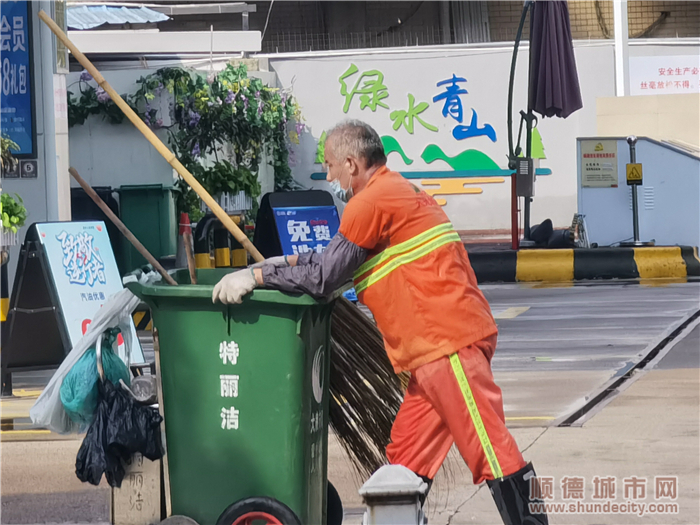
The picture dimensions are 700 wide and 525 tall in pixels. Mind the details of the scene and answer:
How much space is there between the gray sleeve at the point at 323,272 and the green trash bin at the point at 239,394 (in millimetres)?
46

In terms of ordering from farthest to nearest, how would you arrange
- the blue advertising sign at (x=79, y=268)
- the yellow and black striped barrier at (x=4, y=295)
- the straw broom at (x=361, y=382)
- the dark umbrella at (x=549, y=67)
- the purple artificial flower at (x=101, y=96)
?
the dark umbrella at (x=549, y=67), the purple artificial flower at (x=101, y=96), the yellow and black striped barrier at (x=4, y=295), the blue advertising sign at (x=79, y=268), the straw broom at (x=361, y=382)

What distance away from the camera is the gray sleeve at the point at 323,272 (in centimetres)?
381

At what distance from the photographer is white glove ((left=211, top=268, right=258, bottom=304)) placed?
3.82 meters

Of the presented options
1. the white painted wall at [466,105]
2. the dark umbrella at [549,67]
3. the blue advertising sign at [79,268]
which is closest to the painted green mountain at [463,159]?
the white painted wall at [466,105]

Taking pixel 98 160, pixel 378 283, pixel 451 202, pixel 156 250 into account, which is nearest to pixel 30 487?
pixel 378 283

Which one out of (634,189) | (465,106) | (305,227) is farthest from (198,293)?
(465,106)

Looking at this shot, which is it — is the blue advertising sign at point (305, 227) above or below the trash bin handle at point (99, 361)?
above

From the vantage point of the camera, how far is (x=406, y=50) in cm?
2019

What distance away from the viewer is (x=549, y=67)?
14.6m

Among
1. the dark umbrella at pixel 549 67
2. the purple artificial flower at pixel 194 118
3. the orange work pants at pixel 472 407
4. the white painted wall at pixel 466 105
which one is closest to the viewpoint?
the orange work pants at pixel 472 407

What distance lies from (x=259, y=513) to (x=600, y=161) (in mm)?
11387

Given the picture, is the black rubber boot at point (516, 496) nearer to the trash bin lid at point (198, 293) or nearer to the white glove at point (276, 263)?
the trash bin lid at point (198, 293)

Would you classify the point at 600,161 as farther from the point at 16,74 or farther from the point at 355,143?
the point at 355,143

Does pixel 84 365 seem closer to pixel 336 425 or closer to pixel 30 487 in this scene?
pixel 336 425
